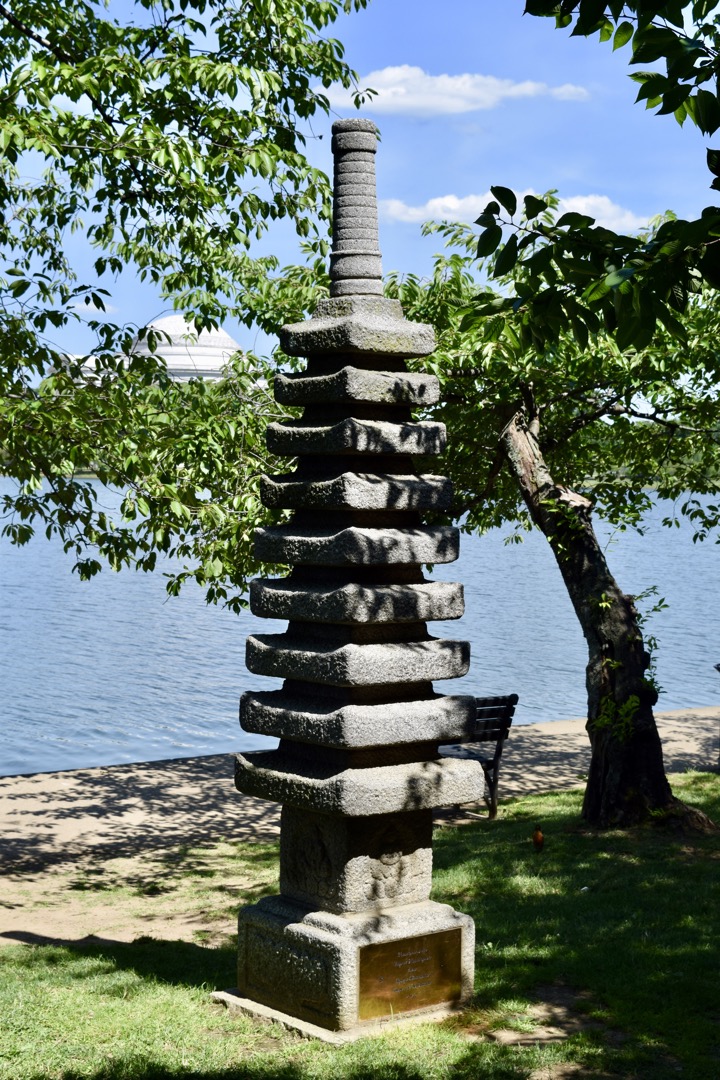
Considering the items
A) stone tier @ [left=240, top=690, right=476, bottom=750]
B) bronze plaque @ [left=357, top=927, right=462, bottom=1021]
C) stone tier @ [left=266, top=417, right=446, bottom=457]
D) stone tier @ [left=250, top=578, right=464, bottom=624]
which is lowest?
bronze plaque @ [left=357, top=927, right=462, bottom=1021]

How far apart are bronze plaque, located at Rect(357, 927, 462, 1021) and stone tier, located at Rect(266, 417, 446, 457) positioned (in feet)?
9.73

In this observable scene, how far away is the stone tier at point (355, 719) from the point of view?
24.2 feet

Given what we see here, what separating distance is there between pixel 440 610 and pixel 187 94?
21.8ft

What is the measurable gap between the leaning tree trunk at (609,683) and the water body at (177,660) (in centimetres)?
279

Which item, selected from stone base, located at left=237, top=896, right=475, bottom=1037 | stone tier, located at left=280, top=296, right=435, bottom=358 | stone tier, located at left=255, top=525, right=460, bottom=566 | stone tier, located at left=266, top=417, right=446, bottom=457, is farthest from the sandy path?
stone tier, located at left=280, top=296, right=435, bottom=358

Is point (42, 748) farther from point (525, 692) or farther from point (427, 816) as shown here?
point (427, 816)

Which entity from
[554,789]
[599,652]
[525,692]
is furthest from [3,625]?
[599,652]

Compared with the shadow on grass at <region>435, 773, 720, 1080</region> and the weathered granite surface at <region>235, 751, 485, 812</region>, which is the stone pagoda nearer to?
the weathered granite surface at <region>235, 751, 485, 812</region>

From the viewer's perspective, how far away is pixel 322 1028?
7.45 m

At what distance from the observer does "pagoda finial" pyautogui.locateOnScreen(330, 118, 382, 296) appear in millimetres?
8016

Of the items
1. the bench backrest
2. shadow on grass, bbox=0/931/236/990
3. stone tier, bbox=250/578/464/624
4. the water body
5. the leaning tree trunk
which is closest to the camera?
stone tier, bbox=250/578/464/624

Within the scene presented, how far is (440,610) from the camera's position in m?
7.86

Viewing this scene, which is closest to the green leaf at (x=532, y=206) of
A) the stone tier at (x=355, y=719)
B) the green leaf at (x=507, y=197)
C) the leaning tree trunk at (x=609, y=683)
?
the green leaf at (x=507, y=197)

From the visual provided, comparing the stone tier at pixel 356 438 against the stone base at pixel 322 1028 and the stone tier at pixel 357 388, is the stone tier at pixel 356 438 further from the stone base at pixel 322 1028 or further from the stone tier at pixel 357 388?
the stone base at pixel 322 1028
